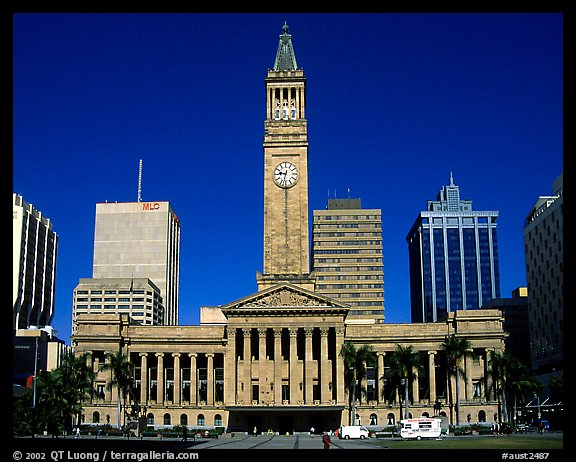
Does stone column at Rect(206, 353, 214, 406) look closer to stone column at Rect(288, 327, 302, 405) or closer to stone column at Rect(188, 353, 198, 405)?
stone column at Rect(188, 353, 198, 405)

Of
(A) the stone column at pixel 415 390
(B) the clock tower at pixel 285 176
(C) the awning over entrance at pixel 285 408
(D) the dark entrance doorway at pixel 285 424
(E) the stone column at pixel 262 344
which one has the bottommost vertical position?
(D) the dark entrance doorway at pixel 285 424

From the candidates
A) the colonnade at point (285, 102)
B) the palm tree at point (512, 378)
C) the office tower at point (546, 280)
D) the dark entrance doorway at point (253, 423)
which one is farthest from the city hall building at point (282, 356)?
the office tower at point (546, 280)

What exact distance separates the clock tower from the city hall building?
0.76ft

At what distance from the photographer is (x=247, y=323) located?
4843 inches

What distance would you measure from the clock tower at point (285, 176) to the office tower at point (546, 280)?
47.6m

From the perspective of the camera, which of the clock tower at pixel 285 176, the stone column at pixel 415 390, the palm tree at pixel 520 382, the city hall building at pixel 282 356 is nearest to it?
the palm tree at pixel 520 382

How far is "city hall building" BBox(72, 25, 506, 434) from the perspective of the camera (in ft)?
399

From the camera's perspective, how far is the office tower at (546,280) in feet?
457

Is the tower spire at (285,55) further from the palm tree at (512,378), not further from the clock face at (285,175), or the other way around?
the palm tree at (512,378)

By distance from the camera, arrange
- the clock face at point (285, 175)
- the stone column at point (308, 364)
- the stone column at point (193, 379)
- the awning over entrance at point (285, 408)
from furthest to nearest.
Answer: the clock face at point (285, 175), the stone column at point (193, 379), the stone column at point (308, 364), the awning over entrance at point (285, 408)

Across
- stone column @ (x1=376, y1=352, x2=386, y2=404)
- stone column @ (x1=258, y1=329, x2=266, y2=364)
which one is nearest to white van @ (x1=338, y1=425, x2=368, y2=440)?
stone column @ (x1=258, y1=329, x2=266, y2=364)

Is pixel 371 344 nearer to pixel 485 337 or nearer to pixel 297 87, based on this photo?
pixel 485 337
